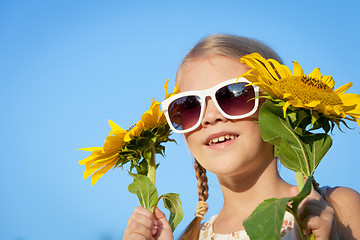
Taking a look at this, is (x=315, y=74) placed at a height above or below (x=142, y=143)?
above

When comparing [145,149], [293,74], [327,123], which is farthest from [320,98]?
[145,149]

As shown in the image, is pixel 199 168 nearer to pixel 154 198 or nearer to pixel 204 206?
pixel 204 206

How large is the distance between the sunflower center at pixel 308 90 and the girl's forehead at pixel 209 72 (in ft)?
2.19

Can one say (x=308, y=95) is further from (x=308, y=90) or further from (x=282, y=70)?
(x=282, y=70)

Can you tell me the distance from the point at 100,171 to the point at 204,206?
2.85 feet

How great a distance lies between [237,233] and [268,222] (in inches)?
49.4

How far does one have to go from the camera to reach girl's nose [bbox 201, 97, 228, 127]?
2332 mm

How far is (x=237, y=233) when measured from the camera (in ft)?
8.30

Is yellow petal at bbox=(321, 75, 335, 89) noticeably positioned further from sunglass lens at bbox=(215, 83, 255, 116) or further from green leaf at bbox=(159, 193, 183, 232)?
green leaf at bbox=(159, 193, 183, 232)

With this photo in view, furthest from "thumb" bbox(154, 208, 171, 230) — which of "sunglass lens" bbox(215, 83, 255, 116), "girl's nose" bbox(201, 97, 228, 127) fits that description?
"sunglass lens" bbox(215, 83, 255, 116)

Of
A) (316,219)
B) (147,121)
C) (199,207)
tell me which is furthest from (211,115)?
(316,219)

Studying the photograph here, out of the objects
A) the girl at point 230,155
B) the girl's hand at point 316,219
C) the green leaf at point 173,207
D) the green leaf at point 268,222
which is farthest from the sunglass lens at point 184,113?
the green leaf at point 268,222

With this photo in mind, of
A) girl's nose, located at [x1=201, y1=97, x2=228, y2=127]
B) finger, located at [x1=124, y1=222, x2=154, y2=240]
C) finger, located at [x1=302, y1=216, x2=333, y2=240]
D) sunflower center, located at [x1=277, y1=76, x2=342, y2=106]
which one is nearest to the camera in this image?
finger, located at [x1=302, y1=216, x2=333, y2=240]

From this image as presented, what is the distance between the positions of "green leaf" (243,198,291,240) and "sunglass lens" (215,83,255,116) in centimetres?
93
